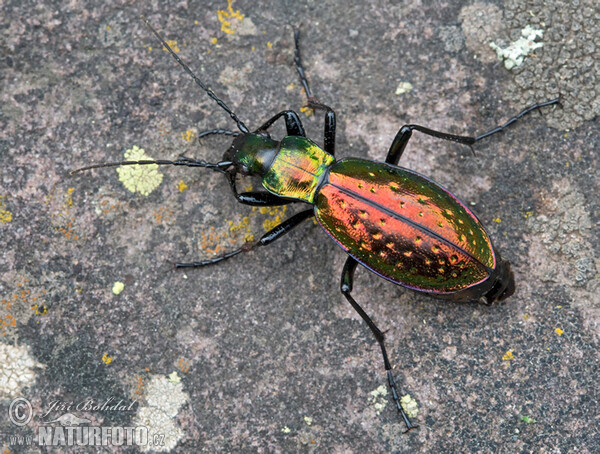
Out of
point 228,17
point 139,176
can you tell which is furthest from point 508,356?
point 228,17

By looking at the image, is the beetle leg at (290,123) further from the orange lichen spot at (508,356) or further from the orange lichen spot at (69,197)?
the orange lichen spot at (508,356)

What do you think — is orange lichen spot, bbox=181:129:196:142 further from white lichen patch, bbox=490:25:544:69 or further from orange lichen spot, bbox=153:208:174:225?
white lichen patch, bbox=490:25:544:69

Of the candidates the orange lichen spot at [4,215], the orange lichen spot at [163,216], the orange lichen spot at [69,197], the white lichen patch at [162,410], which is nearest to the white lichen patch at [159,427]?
the white lichen patch at [162,410]

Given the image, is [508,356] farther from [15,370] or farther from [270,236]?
[15,370]

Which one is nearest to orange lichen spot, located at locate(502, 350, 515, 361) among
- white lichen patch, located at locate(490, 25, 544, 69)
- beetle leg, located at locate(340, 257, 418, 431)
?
beetle leg, located at locate(340, 257, 418, 431)

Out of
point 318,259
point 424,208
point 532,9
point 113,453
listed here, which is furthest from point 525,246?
point 113,453
